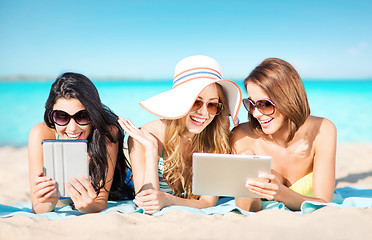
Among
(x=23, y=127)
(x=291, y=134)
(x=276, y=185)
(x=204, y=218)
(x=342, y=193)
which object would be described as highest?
(x=291, y=134)

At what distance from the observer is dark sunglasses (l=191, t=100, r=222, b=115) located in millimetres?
3033

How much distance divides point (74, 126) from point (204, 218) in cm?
141

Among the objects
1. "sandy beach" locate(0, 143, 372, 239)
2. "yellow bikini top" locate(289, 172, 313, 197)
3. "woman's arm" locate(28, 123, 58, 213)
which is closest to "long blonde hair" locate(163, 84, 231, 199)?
"sandy beach" locate(0, 143, 372, 239)

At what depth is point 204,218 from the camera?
8.99 feet

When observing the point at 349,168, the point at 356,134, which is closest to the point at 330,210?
the point at 349,168

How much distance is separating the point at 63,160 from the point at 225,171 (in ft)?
4.28

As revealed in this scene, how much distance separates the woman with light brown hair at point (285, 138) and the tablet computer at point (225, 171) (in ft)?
0.31

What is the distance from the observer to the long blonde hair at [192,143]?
10.9 ft

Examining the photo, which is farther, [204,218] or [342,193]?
[342,193]

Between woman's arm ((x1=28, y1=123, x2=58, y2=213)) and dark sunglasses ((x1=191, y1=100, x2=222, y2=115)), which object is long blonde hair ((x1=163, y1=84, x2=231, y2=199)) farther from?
woman's arm ((x1=28, y1=123, x2=58, y2=213))

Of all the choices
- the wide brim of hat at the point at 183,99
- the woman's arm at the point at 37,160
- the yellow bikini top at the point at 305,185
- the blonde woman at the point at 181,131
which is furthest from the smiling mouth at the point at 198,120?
the woman's arm at the point at 37,160

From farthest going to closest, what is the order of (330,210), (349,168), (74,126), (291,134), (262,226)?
(349,168) → (291,134) → (74,126) → (330,210) → (262,226)

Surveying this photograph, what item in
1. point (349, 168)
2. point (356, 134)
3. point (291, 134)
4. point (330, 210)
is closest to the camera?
point (330, 210)

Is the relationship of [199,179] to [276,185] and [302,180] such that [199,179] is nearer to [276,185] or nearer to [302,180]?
[276,185]
